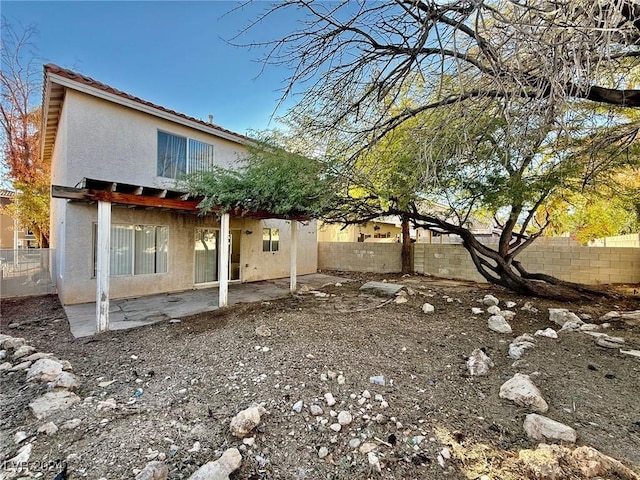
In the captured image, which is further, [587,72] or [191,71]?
[191,71]

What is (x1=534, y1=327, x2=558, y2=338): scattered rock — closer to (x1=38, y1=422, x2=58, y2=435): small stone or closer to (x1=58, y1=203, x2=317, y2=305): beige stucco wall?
(x1=38, y1=422, x2=58, y2=435): small stone

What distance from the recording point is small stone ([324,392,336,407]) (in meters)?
2.76

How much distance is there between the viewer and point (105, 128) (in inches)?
285

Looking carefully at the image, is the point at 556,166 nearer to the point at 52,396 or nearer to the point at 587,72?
the point at 587,72

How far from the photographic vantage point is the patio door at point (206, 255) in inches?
362

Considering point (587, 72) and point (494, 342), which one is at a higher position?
point (587, 72)

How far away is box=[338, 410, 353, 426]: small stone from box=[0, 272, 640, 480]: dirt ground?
4cm

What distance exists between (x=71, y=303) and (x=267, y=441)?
274 inches

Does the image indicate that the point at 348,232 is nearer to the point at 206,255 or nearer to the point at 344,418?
the point at 206,255

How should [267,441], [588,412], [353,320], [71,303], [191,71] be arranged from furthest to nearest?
[191,71]
[71,303]
[353,320]
[588,412]
[267,441]

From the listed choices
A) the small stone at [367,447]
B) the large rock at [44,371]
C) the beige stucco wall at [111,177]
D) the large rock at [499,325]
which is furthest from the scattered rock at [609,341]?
the beige stucco wall at [111,177]

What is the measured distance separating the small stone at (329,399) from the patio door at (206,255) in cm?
739

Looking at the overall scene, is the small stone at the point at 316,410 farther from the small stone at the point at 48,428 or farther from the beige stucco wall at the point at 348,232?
the beige stucco wall at the point at 348,232

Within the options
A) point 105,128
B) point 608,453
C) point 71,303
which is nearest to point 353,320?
point 608,453
